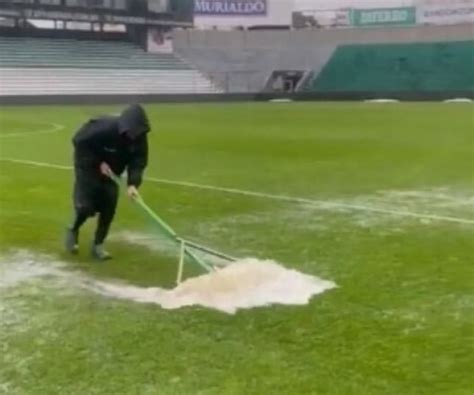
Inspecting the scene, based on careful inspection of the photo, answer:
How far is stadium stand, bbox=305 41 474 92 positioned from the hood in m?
40.4

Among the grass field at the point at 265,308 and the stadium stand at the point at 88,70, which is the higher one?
the grass field at the point at 265,308

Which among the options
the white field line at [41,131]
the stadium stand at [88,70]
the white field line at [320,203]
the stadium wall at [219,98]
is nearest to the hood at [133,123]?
the white field line at [320,203]

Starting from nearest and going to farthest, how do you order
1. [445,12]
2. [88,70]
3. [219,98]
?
[88,70] → [219,98] → [445,12]

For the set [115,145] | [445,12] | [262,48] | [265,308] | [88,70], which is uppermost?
[445,12]

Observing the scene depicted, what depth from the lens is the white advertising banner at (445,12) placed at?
49.4 meters

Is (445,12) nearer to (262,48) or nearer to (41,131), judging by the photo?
(262,48)

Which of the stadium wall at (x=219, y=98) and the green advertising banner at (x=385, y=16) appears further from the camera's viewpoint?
the green advertising banner at (x=385, y=16)

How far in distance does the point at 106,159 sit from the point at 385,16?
150 feet

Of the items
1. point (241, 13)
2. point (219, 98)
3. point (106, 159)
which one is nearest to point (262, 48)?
point (241, 13)

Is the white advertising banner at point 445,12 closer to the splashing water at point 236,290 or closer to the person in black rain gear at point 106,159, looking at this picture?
the person in black rain gear at point 106,159

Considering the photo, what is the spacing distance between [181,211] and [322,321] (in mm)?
4935

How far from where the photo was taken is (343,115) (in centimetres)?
3112

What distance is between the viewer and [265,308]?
20.2 ft

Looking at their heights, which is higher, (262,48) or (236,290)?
(236,290)
